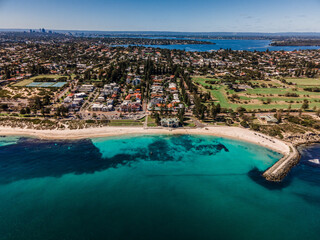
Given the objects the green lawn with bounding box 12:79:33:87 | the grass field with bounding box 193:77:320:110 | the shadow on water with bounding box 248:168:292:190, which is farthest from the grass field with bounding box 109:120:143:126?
the green lawn with bounding box 12:79:33:87

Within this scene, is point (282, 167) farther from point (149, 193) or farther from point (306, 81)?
point (306, 81)

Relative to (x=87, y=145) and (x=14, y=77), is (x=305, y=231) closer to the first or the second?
(x=87, y=145)

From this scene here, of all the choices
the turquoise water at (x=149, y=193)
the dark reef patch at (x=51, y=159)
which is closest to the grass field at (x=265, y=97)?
the turquoise water at (x=149, y=193)

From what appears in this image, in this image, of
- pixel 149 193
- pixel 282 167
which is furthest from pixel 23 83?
pixel 282 167

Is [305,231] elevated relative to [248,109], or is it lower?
lower

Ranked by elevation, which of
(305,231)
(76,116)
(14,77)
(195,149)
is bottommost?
(305,231)

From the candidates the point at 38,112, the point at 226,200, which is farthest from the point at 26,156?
the point at 226,200

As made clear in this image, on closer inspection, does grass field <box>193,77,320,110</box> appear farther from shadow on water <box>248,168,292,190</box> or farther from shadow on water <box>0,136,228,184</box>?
shadow on water <box>248,168,292,190</box>
